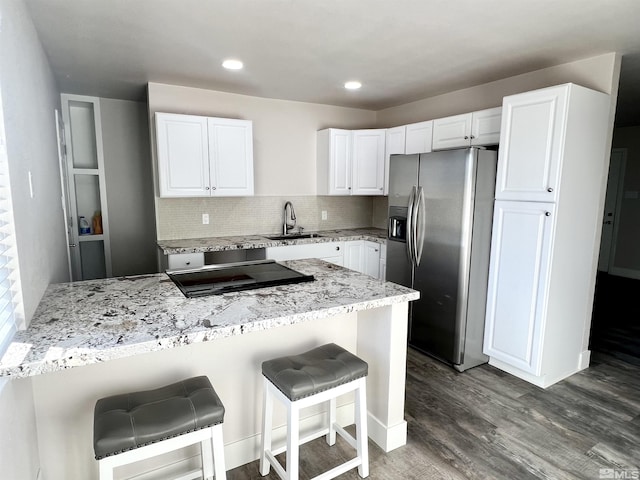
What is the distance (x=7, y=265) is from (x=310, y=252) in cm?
284

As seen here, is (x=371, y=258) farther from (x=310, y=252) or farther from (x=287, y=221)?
(x=287, y=221)

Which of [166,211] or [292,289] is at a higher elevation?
[166,211]

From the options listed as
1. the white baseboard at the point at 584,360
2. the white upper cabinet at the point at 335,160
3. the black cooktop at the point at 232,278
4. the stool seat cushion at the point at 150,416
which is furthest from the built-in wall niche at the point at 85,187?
the white baseboard at the point at 584,360

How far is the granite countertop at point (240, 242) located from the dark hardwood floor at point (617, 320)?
235 centimetres

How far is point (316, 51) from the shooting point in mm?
2703

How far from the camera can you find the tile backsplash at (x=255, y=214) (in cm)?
385

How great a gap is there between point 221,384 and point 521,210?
2.37m

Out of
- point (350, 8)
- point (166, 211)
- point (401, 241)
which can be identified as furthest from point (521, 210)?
point (166, 211)

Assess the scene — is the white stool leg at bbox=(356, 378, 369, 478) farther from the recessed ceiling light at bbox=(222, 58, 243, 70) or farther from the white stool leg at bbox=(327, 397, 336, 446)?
the recessed ceiling light at bbox=(222, 58, 243, 70)

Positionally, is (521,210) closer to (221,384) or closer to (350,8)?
(350,8)

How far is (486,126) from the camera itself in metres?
3.17

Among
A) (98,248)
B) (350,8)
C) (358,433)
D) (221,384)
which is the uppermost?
(350,8)

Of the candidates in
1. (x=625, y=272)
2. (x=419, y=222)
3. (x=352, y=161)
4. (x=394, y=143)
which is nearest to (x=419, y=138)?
(x=394, y=143)

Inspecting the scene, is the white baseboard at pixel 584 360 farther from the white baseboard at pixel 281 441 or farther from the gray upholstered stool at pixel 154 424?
the gray upholstered stool at pixel 154 424
